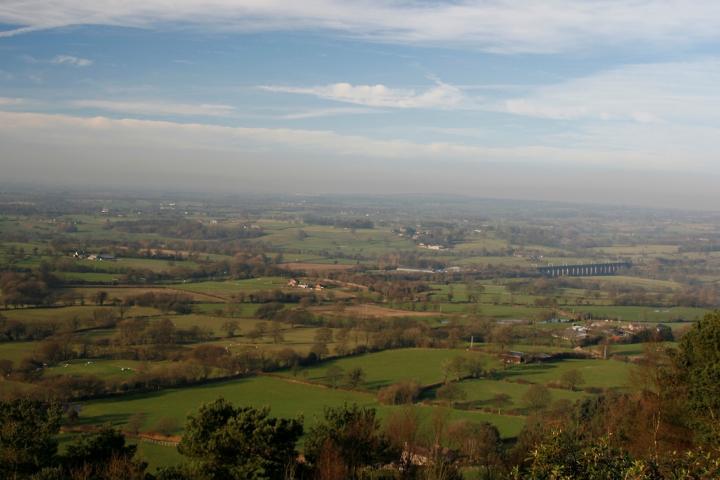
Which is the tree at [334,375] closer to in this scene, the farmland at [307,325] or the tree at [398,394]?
the farmland at [307,325]

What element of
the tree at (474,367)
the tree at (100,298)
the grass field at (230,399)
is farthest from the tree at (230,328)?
the tree at (474,367)

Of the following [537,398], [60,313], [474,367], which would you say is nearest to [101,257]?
[60,313]

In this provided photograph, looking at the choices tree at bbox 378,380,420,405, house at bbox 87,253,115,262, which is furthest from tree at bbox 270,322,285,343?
house at bbox 87,253,115,262

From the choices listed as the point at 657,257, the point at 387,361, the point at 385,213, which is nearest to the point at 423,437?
the point at 387,361

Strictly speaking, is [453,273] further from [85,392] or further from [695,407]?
[695,407]

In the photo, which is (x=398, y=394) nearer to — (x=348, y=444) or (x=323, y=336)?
(x=323, y=336)

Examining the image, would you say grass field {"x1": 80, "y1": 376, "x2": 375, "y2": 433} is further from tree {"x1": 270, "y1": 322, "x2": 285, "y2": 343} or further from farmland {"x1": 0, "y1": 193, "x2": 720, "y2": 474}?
tree {"x1": 270, "y1": 322, "x2": 285, "y2": 343}
